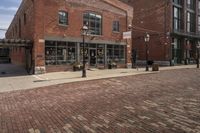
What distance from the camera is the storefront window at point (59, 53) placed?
23938mm

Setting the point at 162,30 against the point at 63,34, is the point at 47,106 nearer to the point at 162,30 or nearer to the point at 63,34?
the point at 63,34

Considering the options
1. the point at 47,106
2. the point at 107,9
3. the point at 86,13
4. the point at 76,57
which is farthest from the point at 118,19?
the point at 47,106

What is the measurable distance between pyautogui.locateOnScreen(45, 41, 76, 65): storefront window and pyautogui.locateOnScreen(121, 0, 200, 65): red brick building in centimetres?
1763

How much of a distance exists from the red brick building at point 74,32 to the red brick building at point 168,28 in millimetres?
8384

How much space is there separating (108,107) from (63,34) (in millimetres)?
17321

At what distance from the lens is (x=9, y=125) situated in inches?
272

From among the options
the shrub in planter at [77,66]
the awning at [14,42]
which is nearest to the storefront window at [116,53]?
the shrub in planter at [77,66]

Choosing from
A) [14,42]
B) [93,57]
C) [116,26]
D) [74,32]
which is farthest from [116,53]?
[14,42]

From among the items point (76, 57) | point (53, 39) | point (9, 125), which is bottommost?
point (9, 125)

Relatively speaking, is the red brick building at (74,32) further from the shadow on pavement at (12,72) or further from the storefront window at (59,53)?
the shadow on pavement at (12,72)

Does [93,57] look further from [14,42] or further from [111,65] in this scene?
[14,42]

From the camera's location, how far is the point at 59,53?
2492 centimetres

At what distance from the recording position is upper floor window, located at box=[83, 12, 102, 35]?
27562 millimetres

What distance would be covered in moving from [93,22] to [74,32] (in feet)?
11.1
